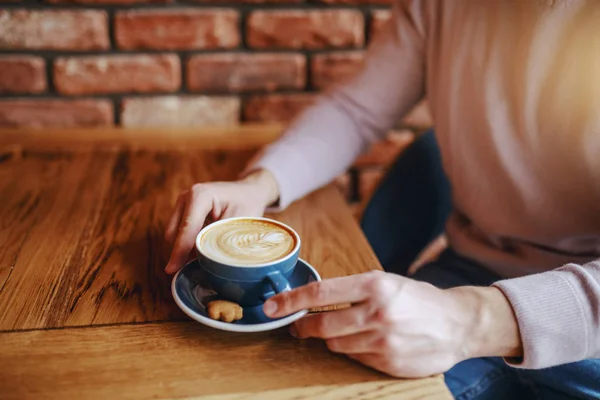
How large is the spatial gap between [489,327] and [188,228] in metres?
0.37

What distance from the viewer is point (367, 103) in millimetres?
1002

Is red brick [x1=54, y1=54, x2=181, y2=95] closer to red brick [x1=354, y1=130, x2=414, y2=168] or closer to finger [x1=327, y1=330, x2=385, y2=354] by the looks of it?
red brick [x1=354, y1=130, x2=414, y2=168]

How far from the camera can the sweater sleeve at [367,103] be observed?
96 centimetres

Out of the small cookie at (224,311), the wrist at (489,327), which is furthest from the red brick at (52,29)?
the wrist at (489,327)

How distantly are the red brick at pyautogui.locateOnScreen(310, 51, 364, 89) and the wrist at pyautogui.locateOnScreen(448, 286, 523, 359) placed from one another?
747mm

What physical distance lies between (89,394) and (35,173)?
0.61m

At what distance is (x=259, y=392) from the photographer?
0.51 meters

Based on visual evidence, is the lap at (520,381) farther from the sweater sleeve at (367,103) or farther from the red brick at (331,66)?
the red brick at (331,66)

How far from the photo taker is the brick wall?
1128mm

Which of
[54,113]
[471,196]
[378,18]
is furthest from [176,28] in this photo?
[471,196]

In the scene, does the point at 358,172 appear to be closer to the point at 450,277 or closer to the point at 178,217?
the point at 450,277

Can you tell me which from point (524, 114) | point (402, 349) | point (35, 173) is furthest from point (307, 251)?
point (35, 173)

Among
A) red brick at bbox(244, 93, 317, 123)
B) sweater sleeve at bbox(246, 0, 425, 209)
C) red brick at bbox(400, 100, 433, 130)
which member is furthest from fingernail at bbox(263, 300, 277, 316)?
red brick at bbox(400, 100, 433, 130)

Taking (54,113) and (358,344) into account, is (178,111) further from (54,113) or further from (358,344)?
(358,344)
